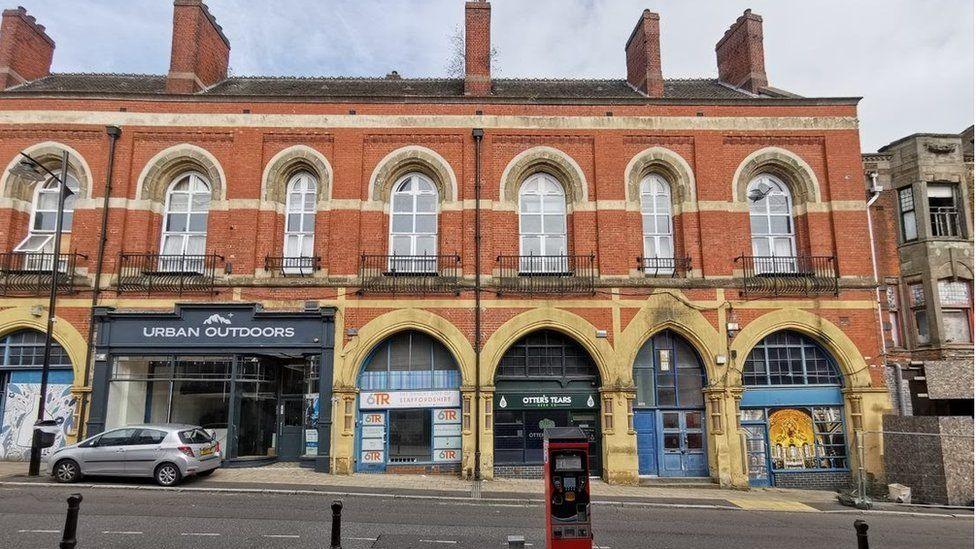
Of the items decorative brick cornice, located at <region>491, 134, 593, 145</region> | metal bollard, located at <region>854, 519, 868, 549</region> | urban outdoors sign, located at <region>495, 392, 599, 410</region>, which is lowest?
metal bollard, located at <region>854, 519, 868, 549</region>

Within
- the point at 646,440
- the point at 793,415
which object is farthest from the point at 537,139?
the point at 793,415

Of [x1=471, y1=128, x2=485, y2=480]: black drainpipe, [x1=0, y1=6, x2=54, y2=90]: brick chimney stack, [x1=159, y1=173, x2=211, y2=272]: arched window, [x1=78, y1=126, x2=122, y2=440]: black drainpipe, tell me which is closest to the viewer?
[x1=471, y1=128, x2=485, y2=480]: black drainpipe

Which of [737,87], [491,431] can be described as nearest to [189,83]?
[491,431]

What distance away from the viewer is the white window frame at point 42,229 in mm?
16531

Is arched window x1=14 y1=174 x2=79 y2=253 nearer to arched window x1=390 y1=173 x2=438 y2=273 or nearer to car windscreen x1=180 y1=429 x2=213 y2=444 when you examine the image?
car windscreen x1=180 y1=429 x2=213 y2=444

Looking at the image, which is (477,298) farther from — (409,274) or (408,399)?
(408,399)

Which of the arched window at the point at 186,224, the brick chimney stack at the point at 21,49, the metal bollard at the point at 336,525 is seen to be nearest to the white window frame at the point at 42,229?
the arched window at the point at 186,224

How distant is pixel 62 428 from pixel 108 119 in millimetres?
8359

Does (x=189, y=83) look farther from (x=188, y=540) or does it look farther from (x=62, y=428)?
(x=188, y=540)

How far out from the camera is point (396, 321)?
52.6ft

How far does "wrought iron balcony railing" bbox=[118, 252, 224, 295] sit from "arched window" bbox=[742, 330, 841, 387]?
47.5 feet

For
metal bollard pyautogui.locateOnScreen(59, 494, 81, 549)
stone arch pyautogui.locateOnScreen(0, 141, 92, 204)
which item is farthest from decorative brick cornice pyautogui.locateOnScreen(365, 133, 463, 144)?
metal bollard pyautogui.locateOnScreen(59, 494, 81, 549)

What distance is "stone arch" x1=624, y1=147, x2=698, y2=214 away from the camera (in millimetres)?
17078

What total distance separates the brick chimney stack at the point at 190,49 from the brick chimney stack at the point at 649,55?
44.1 feet
